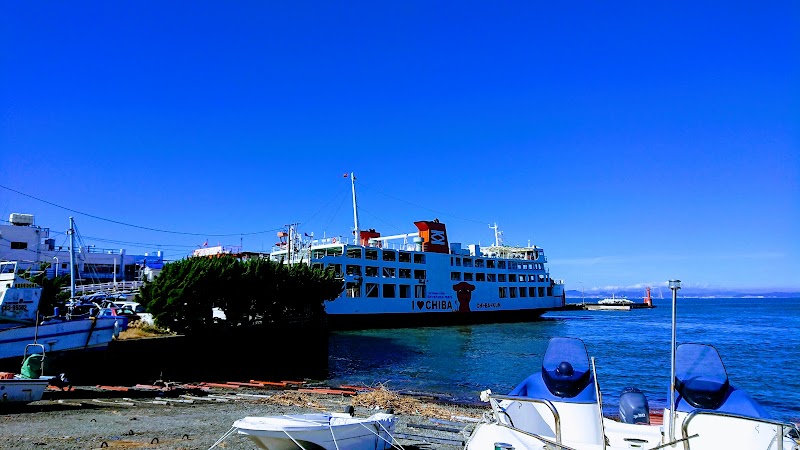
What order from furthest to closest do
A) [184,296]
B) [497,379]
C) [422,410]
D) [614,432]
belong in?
[184,296]
[497,379]
[422,410]
[614,432]

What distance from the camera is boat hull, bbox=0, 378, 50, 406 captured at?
38.2ft

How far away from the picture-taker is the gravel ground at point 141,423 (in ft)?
29.3

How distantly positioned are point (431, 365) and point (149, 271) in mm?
32929

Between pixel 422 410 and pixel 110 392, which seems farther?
pixel 110 392

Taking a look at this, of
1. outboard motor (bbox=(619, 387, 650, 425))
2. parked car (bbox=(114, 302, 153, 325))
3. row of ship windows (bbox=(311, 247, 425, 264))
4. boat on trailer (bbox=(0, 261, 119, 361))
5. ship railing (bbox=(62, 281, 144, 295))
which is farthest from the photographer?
row of ship windows (bbox=(311, 247, 425, 264))

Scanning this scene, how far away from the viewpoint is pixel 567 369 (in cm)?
670

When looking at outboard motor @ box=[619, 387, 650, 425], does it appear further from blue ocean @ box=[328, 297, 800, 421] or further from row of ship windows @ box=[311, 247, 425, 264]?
row of ship windows @ box=[311, 247, 425, 264]

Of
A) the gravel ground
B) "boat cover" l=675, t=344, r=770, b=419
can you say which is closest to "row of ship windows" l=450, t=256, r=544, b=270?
the gravel ground

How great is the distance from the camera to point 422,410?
43.5 ft

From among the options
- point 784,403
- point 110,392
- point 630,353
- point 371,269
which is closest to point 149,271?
point 371,269

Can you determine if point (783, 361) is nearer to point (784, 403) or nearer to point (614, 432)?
point (784, 403)

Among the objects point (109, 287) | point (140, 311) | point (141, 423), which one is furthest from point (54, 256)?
point (141, 423)

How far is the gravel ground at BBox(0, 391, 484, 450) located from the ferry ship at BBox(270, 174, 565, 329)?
31.9m

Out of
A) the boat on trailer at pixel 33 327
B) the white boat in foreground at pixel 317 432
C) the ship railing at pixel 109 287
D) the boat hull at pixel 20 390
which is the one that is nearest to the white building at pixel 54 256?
the ship railing at pixel 109 287
